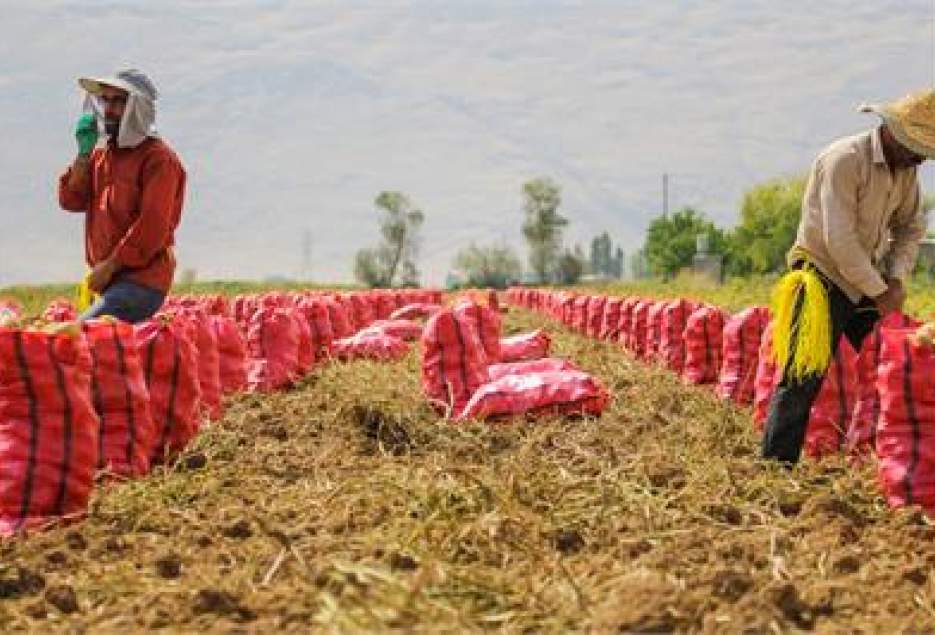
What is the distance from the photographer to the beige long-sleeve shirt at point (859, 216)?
20.0 ft

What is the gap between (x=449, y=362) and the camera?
8594 millimetres

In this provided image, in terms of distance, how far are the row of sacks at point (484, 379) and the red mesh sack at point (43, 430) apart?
294cm

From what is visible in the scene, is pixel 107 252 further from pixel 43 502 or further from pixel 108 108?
pixel 43 502

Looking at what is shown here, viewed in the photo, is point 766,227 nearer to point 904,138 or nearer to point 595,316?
point 595,316

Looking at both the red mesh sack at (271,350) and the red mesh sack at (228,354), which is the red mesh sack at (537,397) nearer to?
the red mesh sack at (228,354)

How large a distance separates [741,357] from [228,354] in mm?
3240

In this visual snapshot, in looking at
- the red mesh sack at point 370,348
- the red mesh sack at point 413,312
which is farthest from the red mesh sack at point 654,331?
the red mesh sack at point 413,312

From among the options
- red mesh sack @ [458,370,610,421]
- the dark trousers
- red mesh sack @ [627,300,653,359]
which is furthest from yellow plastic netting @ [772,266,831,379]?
red mesh sack @ [627,300,653,359]

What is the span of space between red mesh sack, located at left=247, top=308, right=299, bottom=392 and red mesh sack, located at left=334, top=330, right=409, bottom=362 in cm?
222

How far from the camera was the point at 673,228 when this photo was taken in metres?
120

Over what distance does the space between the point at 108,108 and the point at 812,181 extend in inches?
129

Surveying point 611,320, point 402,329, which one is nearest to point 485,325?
point 402,329

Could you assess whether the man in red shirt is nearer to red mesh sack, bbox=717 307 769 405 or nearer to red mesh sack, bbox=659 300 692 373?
red mesh sack, bbox=717 307 769 405

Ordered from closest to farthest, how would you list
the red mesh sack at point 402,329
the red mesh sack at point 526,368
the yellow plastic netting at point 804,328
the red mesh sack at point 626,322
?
1. the yellow plastic netting at point 804,328
2. the red mesh sack at point 526,368
3. the red mesh sack at point 626,322
4. the red mesh sack at point 402,329
